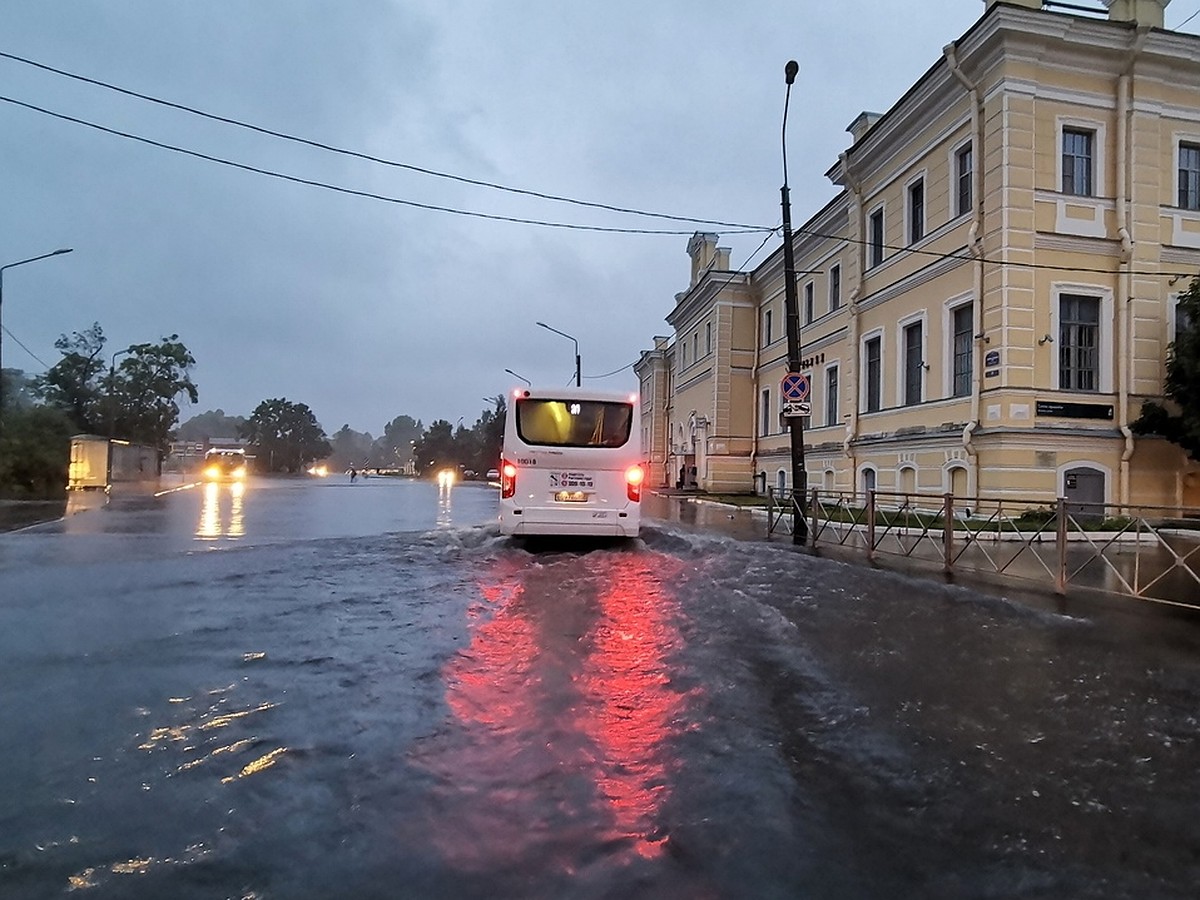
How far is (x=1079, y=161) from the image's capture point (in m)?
18.3

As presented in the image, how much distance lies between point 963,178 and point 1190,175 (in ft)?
17.0

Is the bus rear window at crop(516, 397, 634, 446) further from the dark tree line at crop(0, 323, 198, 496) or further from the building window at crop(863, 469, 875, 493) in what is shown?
the dark tree line at crop(0, 323, 198, 496)

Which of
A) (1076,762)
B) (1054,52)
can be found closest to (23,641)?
(1076,762)

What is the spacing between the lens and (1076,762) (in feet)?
13.3

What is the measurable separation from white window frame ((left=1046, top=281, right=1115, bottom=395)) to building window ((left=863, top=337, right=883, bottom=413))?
598 centimetres

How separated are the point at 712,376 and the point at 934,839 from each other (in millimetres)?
38086

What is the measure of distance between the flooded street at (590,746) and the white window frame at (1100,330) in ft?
36.2

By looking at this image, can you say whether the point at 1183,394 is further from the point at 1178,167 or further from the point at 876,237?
the point at 876,237

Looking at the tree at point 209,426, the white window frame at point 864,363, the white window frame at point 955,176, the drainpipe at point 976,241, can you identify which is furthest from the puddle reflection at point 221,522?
the tree at point 209,426

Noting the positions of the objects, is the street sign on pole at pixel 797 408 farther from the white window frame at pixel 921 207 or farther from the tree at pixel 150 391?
the tree at pixel 150 391

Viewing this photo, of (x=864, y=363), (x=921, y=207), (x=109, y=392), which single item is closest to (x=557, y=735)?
(x=921, y=207)

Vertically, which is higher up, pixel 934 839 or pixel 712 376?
pixel 712 376

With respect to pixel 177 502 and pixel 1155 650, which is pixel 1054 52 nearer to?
pixel 1155 650

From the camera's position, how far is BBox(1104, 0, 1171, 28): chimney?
18938mm
